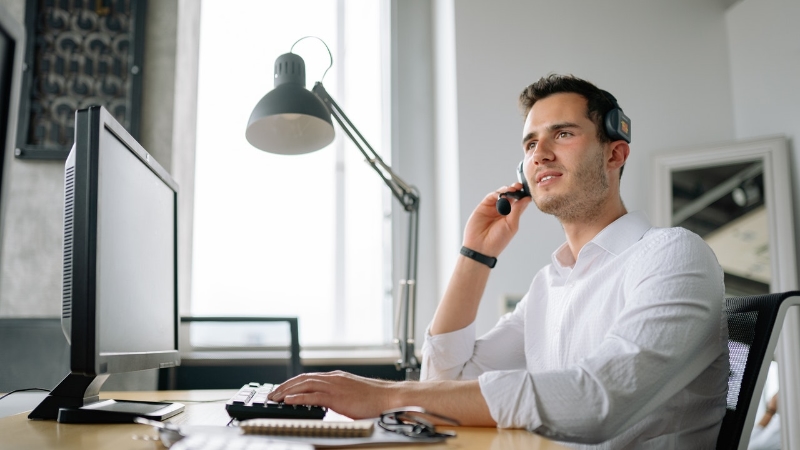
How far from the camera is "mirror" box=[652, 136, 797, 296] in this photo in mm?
2369

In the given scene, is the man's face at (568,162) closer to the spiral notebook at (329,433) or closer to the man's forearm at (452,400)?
the man's forearm at (452,400)

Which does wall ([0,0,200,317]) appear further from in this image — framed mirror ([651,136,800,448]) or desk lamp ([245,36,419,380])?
framed mirror ([651,136,800,448])

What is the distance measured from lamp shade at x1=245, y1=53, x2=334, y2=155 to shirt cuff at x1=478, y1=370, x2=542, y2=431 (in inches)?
37.7

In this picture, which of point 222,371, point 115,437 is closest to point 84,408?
point 115,437

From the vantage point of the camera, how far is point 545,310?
1.37 meters

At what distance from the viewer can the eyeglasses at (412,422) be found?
756 mm

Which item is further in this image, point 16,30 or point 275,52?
point 275,52

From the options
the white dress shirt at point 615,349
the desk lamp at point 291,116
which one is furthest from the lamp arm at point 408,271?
the white dress shirt at point 615,349

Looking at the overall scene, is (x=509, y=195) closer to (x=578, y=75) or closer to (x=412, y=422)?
(x=412, y=422)

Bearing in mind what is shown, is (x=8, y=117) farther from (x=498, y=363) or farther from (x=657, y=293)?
(x=498, y=363)

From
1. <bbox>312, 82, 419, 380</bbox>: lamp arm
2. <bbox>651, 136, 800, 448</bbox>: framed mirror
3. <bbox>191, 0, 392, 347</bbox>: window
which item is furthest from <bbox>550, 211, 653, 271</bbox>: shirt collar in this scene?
<bbox>191, 0, 392, 347</bbox>: window

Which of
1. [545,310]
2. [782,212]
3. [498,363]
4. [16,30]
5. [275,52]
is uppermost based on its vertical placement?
[275,52]

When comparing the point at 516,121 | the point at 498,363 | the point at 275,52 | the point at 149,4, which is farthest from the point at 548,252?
the point at 149,4

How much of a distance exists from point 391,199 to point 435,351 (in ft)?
4.66
